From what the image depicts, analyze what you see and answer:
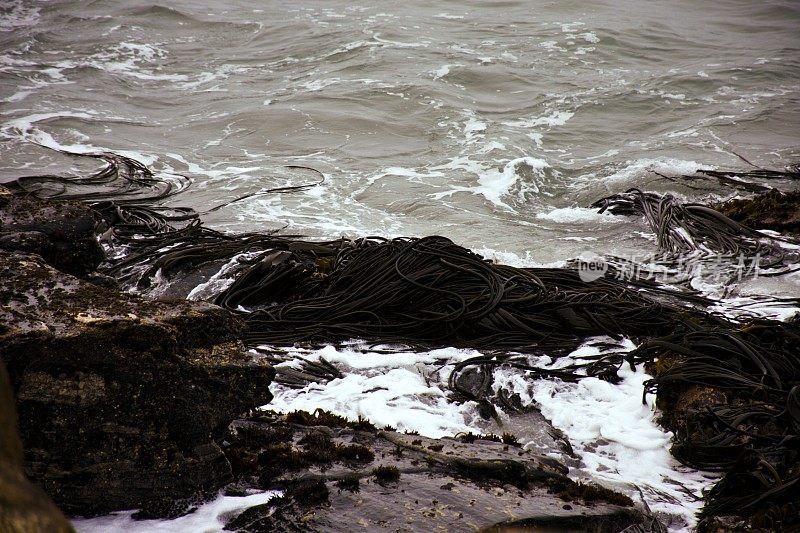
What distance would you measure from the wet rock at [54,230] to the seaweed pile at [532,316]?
0.43 metres

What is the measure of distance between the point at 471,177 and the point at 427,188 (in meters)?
0.79

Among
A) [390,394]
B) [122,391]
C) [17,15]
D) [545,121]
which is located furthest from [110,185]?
[17,15]

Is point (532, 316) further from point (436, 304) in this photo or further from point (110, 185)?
point (110, 185)

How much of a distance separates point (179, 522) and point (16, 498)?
2.14 metres

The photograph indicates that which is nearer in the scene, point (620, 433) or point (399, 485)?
point (399, 485)

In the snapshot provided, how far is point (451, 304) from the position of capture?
577 cm

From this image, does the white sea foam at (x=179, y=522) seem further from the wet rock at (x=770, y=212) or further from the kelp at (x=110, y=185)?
the wet rock at (x=770, y=212)

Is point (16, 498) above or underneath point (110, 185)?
above

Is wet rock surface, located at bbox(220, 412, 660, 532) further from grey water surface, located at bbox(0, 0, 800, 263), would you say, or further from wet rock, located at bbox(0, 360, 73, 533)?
grey water surface, located at bbox(0, 0, 800, 263)

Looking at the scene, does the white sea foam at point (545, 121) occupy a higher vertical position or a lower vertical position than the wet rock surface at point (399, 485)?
lower

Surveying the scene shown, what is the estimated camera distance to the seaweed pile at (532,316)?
162 inches

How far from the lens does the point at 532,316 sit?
18.7ft

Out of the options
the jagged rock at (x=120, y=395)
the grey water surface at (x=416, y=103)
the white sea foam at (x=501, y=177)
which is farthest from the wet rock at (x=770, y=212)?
the jagged rock at (x=120, y=395)

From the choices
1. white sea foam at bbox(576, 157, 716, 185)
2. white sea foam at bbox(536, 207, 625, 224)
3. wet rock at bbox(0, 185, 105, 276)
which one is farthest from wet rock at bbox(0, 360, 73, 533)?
white sea foam at bbox(576, 157, 716, 185)
